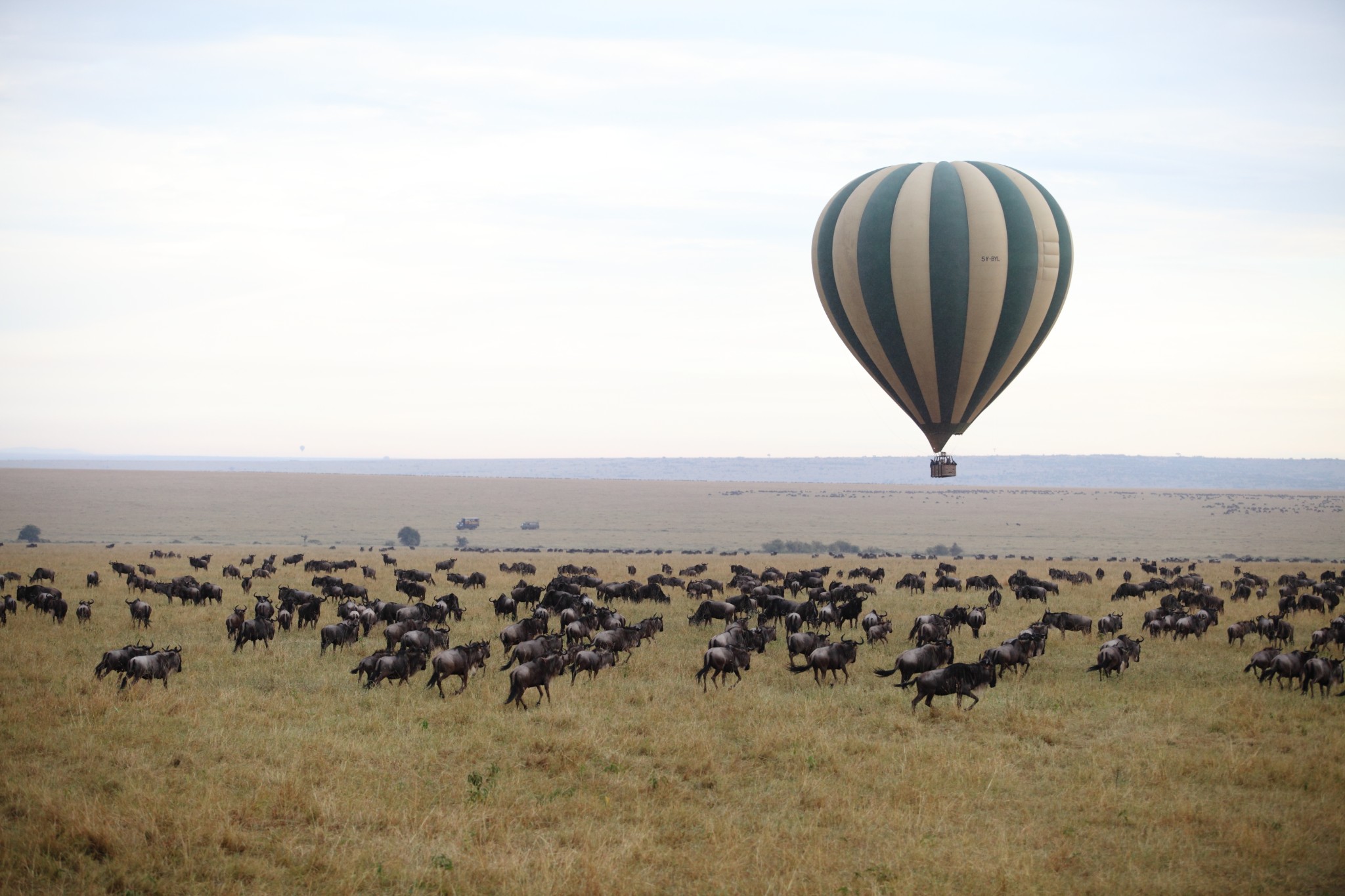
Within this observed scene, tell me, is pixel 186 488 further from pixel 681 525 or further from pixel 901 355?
pixel 901 355

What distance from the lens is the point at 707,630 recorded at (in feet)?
77.4

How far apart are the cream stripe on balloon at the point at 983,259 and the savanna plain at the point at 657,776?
30.2ft

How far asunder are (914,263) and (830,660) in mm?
13608

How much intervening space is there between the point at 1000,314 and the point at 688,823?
66.9 feet

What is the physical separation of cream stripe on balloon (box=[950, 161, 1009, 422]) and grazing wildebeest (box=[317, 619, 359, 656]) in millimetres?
18679

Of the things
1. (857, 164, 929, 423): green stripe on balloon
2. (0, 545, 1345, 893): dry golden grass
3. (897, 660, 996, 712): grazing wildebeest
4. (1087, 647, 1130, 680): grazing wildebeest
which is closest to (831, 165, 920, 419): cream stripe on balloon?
(857, 164, 929, 423): green stripe on balloon

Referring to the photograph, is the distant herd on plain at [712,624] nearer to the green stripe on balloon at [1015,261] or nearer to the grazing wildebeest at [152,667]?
the grazing wildebeest at [152,667]

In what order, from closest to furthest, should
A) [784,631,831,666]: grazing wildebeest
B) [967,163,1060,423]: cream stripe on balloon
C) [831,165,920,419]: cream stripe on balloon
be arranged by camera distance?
[784,631,831,666]: grazing wildebeest, [967,163,1060,423]: cream stripe on balloon, [831,165,920,419]: cream stripe on balloon

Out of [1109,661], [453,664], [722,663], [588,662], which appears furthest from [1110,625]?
[453,664]

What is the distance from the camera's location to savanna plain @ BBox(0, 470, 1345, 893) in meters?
9.59

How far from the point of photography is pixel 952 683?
1589 centimetres

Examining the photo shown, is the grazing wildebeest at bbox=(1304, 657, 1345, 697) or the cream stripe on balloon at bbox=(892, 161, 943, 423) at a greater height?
the cream stripe on balloon at bbox=(892, 161, 943, 423)

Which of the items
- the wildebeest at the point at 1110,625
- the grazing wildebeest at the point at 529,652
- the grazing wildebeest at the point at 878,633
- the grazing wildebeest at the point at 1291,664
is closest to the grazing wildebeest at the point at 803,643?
the grazing wildebeest at the point at 878,633

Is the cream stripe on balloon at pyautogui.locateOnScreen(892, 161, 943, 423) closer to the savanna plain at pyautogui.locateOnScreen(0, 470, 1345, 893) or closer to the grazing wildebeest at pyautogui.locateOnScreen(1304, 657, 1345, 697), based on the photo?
the savanna plain at pyautogui.locateOnScreen(0, 470, 1345, 893)
